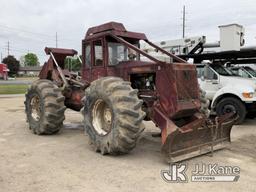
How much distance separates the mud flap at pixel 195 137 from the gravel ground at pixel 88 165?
176mm

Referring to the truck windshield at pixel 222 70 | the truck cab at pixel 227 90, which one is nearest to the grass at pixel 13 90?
the truck cab at pixel 227 90

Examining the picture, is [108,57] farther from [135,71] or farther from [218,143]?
[218,143]

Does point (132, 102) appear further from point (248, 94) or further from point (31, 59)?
point (31, 59)

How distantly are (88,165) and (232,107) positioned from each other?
238 inches

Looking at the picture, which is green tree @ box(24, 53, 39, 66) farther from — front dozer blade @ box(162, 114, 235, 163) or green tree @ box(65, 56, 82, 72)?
front dozer blade @ box(162, 114, 235, 163)

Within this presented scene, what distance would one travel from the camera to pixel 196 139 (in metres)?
6.09

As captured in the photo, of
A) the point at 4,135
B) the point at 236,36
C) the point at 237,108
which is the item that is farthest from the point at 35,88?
the point at 236,36

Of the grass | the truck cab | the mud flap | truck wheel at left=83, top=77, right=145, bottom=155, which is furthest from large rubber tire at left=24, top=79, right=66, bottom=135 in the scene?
the grass

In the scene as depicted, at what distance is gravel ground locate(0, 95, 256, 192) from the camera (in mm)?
4656

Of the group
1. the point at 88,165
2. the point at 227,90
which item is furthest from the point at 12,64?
the point at 88,165

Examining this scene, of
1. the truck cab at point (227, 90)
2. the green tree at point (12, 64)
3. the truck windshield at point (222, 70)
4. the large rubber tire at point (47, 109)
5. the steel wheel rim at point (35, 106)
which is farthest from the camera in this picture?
the green tree at point (12, 64)

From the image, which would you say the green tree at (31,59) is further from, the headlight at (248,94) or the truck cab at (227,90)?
the headlight at (248,94)

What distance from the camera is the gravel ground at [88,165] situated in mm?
4656

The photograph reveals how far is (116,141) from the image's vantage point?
5.77 metres
